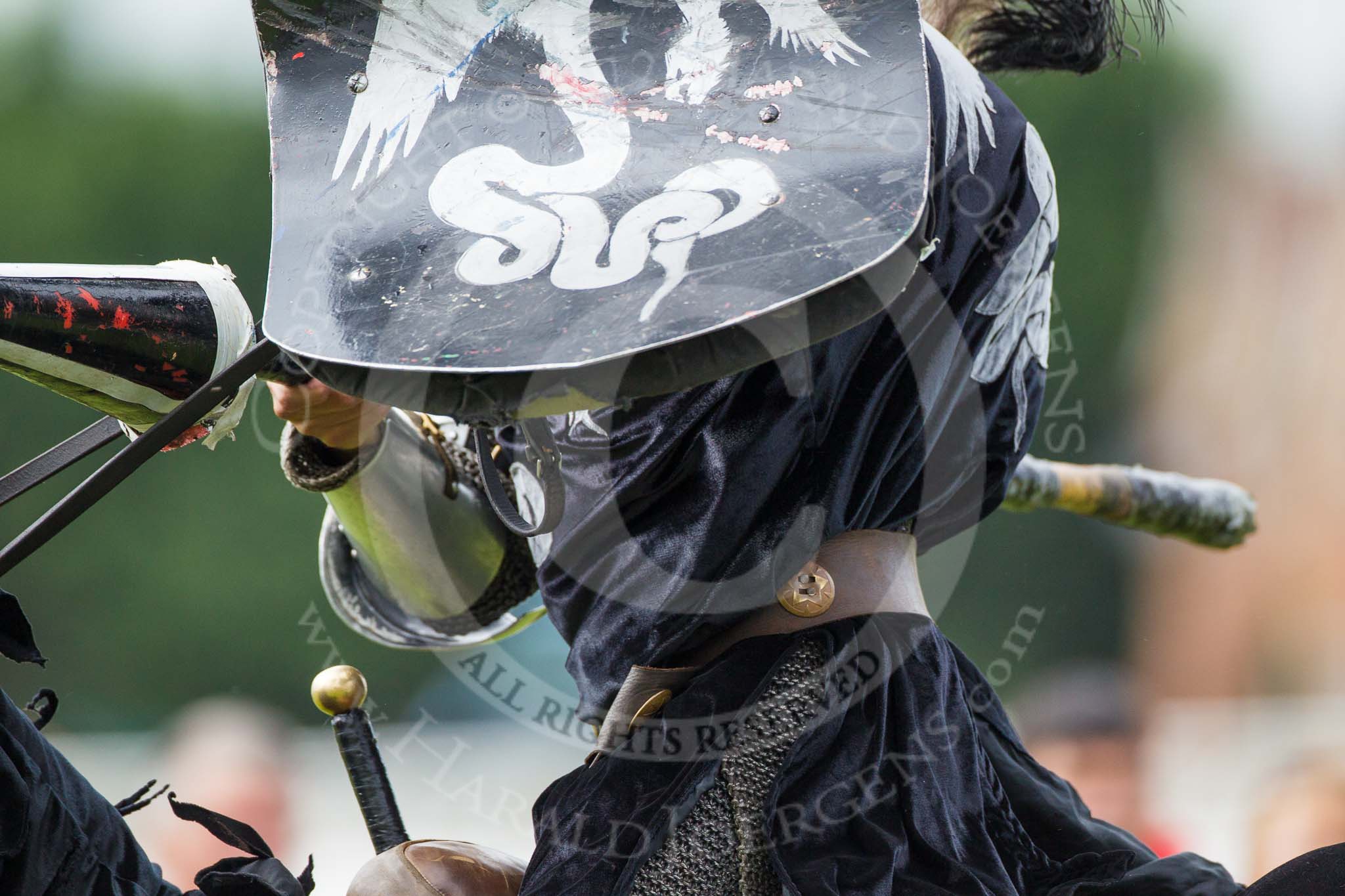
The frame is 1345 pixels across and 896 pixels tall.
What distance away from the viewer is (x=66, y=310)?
1.50 metres

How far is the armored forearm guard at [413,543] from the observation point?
7.86ft

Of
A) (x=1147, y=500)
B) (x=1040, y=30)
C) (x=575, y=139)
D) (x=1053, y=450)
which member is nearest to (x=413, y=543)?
(x=575, y=139)

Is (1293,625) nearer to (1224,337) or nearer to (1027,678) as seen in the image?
(1224,337)

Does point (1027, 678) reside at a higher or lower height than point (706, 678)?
lower

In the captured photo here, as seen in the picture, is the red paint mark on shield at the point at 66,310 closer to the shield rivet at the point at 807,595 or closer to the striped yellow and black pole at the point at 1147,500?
the shield rivet at the point at 807,595

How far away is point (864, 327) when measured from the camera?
1.81m

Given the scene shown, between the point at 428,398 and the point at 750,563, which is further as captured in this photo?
the point at 750,563

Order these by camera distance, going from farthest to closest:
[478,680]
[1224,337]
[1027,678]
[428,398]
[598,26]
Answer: [1224,337]
[1027,678]
[478,680]
[598,26]
[428,398]

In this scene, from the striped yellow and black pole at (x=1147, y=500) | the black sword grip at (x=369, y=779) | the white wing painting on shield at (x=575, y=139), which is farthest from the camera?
the striped yellow and black pole at (x=1147, y=500)

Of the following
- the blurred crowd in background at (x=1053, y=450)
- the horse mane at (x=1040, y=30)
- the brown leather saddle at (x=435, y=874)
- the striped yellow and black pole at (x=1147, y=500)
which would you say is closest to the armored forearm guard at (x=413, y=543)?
the brown leather saddle at (x=435, y=874)

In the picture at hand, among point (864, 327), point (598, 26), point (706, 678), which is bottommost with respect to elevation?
point (706, 678)

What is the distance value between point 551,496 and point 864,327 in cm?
41

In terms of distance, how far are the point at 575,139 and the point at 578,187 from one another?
7 cm

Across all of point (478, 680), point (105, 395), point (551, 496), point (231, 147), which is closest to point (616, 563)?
point (551, 496)
